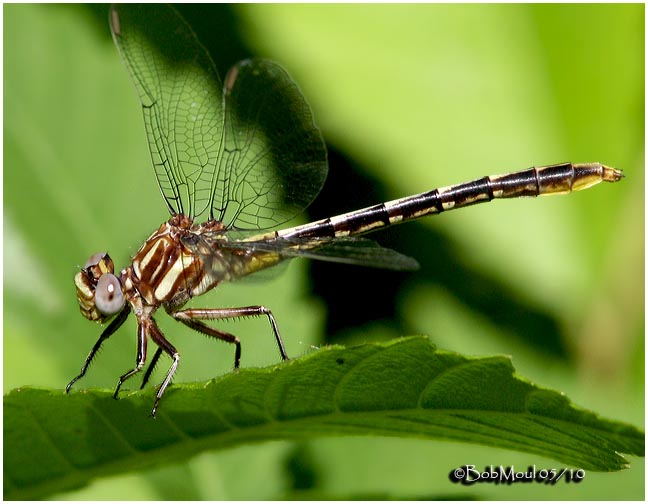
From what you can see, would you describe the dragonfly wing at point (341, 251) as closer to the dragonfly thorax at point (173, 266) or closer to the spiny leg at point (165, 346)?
the dragonfly thorax at point (173, 266)

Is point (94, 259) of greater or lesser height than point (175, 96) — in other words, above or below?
below

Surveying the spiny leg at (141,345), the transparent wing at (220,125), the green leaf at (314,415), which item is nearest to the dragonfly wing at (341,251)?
the transparent wing at (220,125)

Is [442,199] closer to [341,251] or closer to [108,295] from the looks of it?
[341,251]

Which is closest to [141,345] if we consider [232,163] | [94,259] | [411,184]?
[94,259]

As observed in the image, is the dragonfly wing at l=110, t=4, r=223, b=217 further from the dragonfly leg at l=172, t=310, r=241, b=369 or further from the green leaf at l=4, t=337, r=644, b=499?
the green leaf at l=4, t=337, r=644, b=499

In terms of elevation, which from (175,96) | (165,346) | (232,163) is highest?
(175,96)

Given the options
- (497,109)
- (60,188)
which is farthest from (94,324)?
(497,109)
